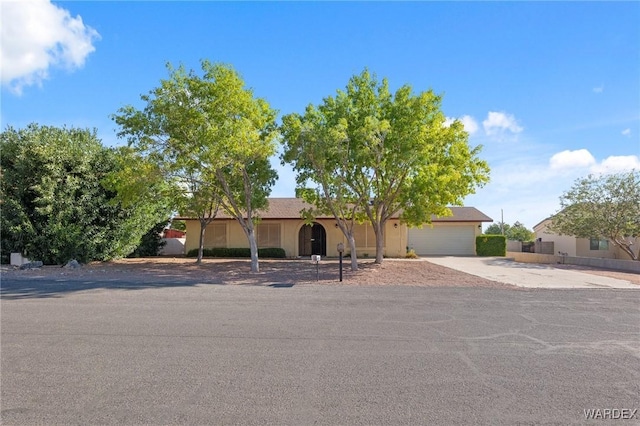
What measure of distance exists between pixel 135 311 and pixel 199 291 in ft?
10.1

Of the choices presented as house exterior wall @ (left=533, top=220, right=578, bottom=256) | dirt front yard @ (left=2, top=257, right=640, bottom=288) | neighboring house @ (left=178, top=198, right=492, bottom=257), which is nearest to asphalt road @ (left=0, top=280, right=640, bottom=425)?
dirt front yard @ (left=2, top=257, right=640, bottom=288)

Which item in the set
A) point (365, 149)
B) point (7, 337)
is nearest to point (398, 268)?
point (365, 149)

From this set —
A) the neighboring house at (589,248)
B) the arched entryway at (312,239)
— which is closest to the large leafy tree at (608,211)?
the neighboring house at (589,248)

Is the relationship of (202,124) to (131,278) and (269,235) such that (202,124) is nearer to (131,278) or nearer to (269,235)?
(131,278)

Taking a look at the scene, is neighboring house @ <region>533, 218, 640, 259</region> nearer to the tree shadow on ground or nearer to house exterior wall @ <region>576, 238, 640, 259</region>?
house exterior wall @ <region>576, 238, 640, 259</region>

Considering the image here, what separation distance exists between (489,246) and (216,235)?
18.0 metres

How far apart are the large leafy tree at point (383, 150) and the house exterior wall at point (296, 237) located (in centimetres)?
800

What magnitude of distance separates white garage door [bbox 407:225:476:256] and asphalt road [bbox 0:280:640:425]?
20.3 metres

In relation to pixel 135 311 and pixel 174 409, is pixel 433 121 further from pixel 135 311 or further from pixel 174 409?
pixel 174 409

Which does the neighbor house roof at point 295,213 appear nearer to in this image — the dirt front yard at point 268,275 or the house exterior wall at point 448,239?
the house exterior wall at point 448,239

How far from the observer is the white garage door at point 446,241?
30094mm

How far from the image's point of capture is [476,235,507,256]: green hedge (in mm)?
29234

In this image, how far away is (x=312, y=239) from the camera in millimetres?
27891

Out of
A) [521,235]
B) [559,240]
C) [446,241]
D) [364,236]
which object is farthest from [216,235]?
[521,235]
